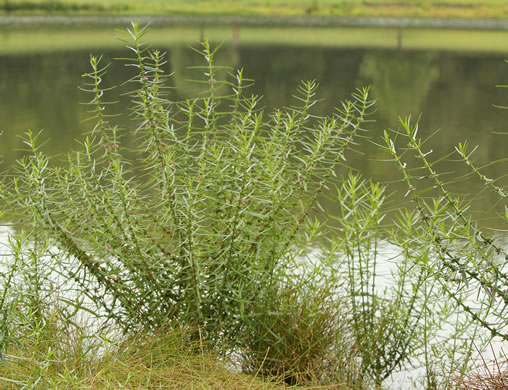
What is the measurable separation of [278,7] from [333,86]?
60.1ft

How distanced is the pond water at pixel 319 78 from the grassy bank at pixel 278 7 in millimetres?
3238

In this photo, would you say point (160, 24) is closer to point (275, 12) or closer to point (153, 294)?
point (275, 12)

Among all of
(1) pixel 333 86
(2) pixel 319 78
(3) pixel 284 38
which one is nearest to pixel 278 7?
(3) pixel 284 38

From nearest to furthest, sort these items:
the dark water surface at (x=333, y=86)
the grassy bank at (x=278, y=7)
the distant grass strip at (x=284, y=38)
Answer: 1. the dark water surface at (x=333, y=86)
2. the distant grass strip at (x=284, y=38)
3. the grassy bank at (x=278, y=7)

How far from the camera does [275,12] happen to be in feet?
95.3

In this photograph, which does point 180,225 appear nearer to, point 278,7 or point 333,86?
point 333,86

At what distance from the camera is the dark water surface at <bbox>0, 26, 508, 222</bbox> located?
716 centimetres

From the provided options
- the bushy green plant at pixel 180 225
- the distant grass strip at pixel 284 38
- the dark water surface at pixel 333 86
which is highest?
the distant grass strip at pixel 284 38

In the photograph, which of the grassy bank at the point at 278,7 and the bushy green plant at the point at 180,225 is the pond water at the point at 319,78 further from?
the grassy bank at the point at 278,7

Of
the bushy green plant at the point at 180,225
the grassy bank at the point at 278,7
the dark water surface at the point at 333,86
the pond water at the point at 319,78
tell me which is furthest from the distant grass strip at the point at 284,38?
the bushy green plant at the point at 180,225

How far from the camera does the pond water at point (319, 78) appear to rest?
721 cm

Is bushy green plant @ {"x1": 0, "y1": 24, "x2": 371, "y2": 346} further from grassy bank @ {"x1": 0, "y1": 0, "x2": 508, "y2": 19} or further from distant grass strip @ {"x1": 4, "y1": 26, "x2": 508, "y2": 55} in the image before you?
grassy bank @ {"x1": 0, "y1": 0, "x2": 508, "y2": 19}

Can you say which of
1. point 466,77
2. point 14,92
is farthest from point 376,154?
point 466,77

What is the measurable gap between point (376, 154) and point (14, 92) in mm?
6264
